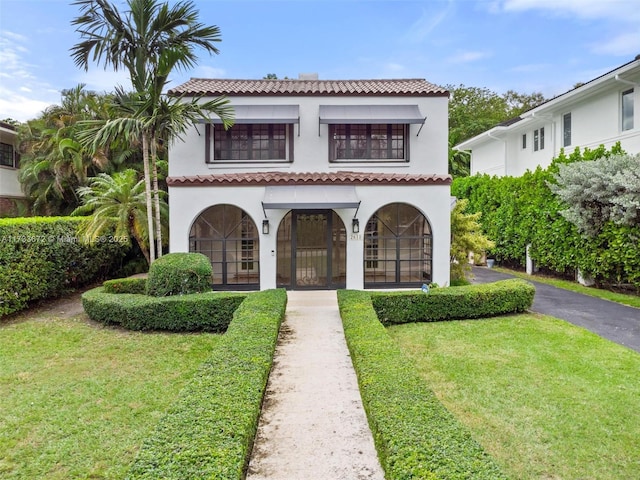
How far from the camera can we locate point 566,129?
26188 mm

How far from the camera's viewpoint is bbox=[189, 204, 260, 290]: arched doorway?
18281 mm

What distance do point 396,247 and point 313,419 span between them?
12.0m

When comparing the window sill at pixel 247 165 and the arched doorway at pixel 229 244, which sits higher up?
the window sill at pixel 247 165

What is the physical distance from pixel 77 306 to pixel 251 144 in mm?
10176

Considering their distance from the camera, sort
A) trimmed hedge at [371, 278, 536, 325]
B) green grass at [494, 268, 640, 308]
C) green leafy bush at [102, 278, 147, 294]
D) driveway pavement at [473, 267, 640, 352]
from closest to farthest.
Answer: driveway pavement at [473, 267, 640, 352] → trimmed hedge at [371, 278, 536, 325] → green leafy bush at [102, 278, 147, 294] → green grass at [494, 268, 640, 308]

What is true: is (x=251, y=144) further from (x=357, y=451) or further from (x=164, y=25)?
(x=357, y=451)

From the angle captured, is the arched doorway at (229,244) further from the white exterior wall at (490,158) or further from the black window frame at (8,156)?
the white exterior wall at (490,158)

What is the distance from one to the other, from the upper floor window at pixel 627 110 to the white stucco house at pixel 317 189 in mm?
9677

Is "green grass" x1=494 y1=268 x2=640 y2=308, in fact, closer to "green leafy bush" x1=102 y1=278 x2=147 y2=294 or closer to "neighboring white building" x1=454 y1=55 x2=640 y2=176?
"neighboring white building" x1=454 y1=55 x2=640 y2=176

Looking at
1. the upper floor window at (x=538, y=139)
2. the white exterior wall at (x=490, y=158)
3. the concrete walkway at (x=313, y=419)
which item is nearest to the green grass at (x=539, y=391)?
the concrete walkway at (x=313, y=419)

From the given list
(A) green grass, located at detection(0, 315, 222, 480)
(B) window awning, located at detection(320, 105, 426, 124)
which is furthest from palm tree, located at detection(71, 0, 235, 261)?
(A) green grass, located at detection(0, 315, 222, 480)

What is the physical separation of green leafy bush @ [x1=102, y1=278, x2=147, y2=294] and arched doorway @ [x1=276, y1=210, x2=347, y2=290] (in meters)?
5.57

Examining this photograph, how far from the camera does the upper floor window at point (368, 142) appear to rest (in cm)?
1955

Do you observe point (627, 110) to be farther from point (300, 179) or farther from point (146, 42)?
point (146, 42)
